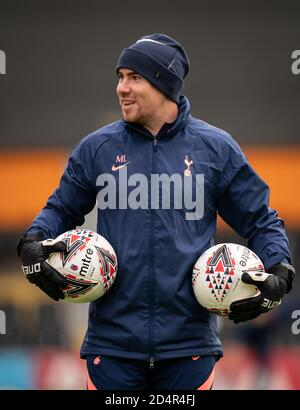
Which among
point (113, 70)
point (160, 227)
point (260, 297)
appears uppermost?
point (160, 227)

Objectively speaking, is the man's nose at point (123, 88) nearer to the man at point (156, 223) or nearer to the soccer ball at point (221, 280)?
the man at point (156, 223)

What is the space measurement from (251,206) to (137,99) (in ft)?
1.99

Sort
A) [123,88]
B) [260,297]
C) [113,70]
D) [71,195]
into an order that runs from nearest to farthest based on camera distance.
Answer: [260,297] < [123,88] < [71,195] < [113,70]

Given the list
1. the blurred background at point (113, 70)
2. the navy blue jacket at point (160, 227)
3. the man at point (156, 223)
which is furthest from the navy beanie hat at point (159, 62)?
the blurred background at point (113, 70)

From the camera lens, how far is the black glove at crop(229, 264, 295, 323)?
3676mm

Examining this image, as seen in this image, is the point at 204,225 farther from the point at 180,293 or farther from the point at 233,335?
the point at 233,335

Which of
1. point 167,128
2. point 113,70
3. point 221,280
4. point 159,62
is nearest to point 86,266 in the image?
point 221,280

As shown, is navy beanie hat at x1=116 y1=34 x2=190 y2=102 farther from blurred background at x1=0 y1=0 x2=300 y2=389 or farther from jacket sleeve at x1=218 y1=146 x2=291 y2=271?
blurred background at x1=0 y1=0 x2=300 y2=389

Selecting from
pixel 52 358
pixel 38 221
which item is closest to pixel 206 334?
pixel 38 221

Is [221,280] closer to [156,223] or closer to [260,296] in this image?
[260,296]

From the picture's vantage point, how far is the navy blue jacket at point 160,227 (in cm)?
376

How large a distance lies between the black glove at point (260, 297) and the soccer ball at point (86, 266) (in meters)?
0.48

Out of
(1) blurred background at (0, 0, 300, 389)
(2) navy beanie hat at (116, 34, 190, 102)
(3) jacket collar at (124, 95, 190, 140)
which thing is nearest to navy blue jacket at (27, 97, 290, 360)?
(3) jacket collar at (124, 95, 190, 140)

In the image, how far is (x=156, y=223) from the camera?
3.78 m
